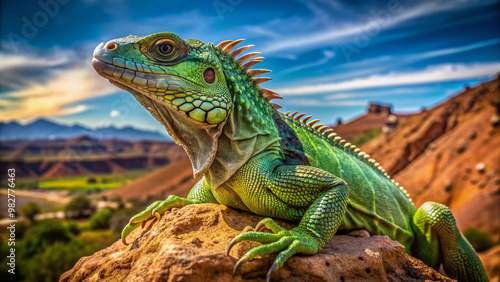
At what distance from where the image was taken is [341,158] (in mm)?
5629

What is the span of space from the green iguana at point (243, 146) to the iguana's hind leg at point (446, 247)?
0.11m

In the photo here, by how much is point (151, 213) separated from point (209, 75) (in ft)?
7.30

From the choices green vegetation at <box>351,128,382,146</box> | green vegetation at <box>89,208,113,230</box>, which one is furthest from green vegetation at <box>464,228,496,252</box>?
green vegetation at <box>89,208,113,230</box>

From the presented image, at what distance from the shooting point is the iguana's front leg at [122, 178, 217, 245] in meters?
5.11

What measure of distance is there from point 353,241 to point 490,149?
39484mm

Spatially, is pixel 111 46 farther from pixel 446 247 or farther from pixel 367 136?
pixel 367 136

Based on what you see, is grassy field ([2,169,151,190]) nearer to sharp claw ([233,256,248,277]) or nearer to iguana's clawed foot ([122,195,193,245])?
iguana's clawed foot ([122,195,193,245])

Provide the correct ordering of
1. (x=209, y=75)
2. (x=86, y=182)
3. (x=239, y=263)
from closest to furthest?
1. (x=239, y=263)
2. (x=209, y=75)
3. (x=86, y=182)

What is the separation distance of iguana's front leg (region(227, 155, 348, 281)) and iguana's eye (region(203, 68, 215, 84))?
1.11 meters

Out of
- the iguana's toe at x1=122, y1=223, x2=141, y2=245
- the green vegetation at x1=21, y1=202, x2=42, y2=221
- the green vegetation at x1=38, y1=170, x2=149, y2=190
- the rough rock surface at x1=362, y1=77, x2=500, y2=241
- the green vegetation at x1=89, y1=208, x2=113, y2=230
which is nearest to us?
the iguana's toe at x1=122, y1=223, x2=141, y2=245

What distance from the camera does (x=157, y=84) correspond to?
3904 mm

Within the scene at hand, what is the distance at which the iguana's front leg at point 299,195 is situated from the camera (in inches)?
162

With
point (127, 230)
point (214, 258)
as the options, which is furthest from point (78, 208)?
point (214, 258)

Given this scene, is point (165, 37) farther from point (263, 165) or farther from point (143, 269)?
point (143, 269)
